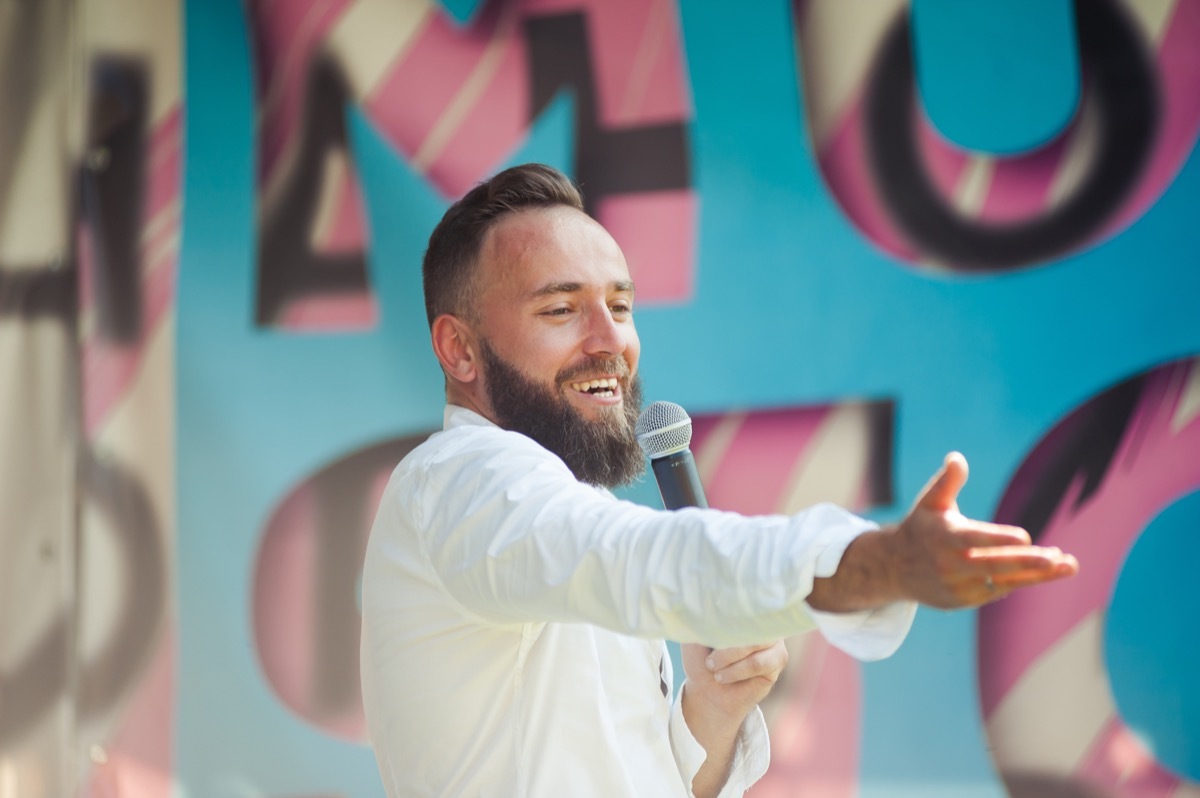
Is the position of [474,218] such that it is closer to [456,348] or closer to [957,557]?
[456,348]

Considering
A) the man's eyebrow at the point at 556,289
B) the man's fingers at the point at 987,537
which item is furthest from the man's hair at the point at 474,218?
the man's fingers at the point at 987,537

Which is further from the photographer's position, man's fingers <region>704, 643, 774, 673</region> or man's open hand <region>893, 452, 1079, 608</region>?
man's fingers <region>704, 643, 774, 673</region>

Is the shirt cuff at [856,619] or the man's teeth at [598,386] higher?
the man's teeth at [598,386]

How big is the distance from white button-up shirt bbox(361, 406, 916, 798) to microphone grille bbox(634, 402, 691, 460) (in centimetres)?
19

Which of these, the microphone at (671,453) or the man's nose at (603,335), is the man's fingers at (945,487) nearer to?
the microphone at (671,453)

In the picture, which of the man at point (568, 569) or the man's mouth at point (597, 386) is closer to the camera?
the man at point (568, 569)

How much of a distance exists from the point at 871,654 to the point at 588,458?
2.24 feet

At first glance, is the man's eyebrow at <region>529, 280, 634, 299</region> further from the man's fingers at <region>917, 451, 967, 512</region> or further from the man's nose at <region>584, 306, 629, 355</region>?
the man's fingers at <region>917, 451, 967, 512</region>

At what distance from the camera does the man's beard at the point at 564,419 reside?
1.74 meters

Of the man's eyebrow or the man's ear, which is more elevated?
the man's eyebrow

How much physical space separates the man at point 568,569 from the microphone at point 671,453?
13 centimetres

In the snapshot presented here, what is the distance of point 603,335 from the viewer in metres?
1.73

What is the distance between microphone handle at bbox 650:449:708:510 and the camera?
1602 millimetres

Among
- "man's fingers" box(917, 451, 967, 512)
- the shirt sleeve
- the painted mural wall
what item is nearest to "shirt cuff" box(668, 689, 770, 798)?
the shirt sleeve
